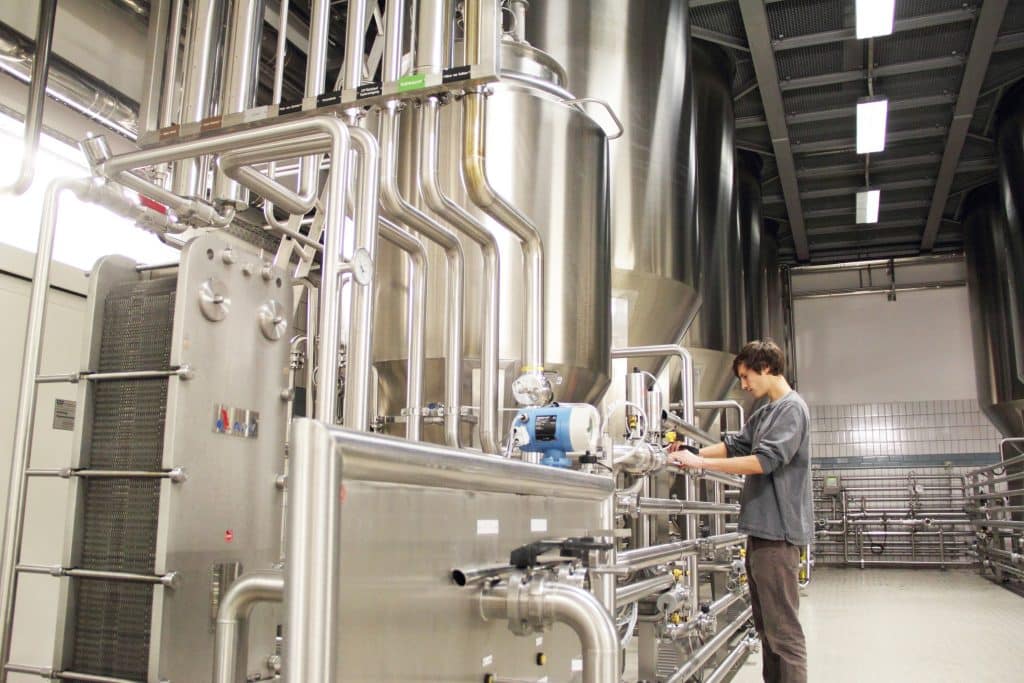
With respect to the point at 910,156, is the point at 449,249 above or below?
below

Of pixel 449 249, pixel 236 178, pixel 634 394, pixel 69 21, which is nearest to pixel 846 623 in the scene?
pixel 634 394

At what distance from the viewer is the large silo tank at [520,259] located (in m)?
2.59

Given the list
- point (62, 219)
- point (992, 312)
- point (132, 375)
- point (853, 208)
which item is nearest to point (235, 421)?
point (132, 375)

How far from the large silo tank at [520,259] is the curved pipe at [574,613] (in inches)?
50.1

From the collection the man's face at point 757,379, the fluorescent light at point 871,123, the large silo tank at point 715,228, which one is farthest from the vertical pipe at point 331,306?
the fluorescent light at point 871,123

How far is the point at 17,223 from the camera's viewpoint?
296cm

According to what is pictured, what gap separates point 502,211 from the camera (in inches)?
80.7

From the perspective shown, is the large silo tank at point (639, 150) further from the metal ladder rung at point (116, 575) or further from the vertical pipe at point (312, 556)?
the vertical pipe at point (312, 556)

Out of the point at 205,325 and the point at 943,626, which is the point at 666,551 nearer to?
the point at 205,325

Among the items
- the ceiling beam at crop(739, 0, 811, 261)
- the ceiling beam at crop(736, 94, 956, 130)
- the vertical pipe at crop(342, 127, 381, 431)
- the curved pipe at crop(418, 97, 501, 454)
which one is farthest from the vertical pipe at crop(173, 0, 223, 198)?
the ceiling beam at crop(736, 94, 956, 130)

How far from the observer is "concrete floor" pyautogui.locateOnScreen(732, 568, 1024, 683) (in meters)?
3.69

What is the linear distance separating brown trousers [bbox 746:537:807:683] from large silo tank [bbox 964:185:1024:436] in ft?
20.9

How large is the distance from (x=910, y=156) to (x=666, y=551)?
23.7 ft

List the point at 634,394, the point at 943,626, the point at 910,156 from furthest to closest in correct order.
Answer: the point at 910,156, the point at 943,626, the point at 634,394
